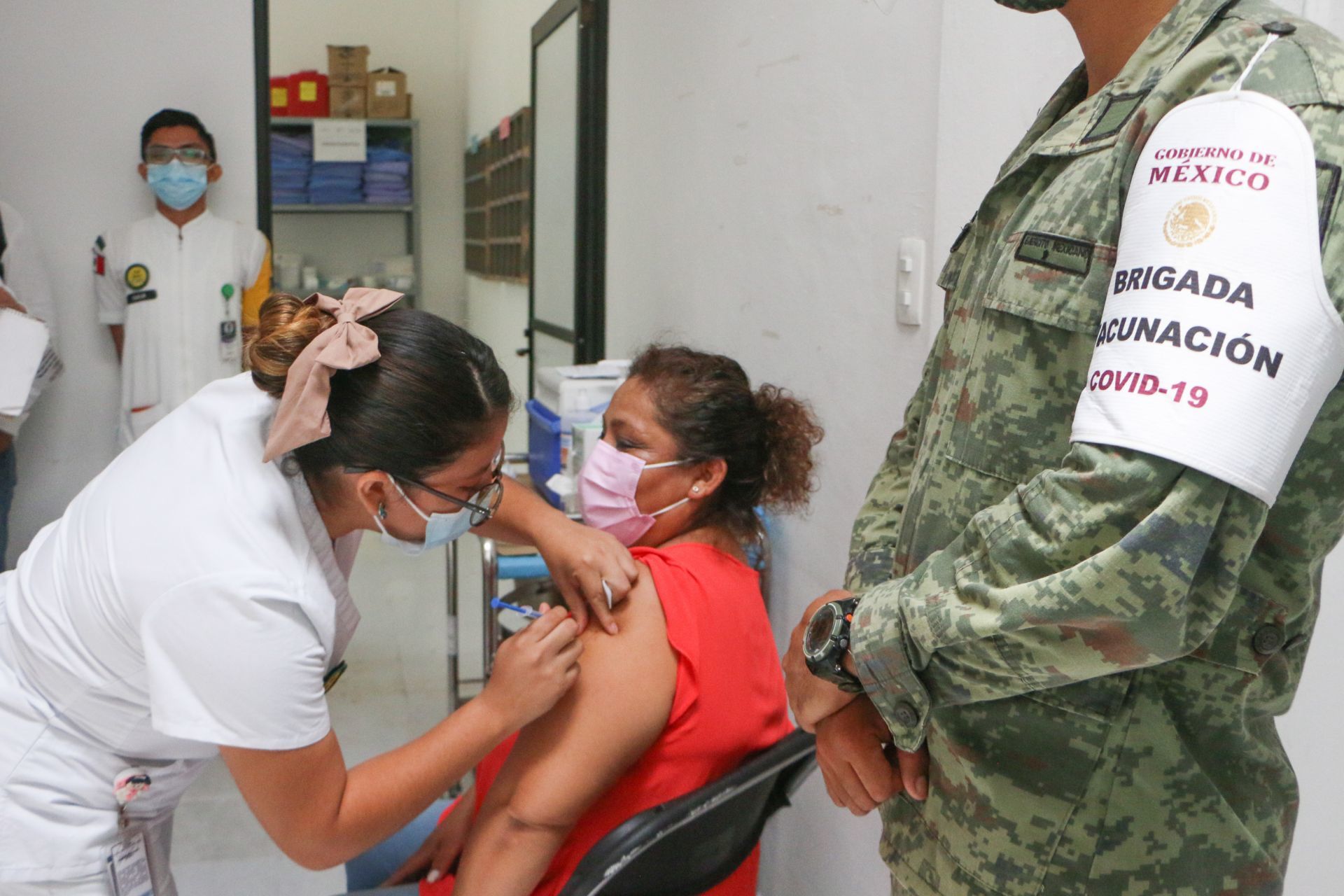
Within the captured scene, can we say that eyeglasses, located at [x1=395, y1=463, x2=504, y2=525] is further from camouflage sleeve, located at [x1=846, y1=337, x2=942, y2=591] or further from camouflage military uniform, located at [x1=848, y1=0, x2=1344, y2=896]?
camouflage military uniform, located at [x1=848, y1=0, x2=1344, y2=896]

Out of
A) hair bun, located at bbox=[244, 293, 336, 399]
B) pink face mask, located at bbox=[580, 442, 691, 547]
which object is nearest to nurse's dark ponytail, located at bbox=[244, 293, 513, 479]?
hair bun, located at bbox=[244, 293, 336, 399]

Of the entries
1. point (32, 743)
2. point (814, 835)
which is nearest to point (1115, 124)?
point (32, 743)

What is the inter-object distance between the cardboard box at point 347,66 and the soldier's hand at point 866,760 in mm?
6825

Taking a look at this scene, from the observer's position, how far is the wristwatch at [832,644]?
2.81 feet

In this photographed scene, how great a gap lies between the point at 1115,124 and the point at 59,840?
1192 millimetres

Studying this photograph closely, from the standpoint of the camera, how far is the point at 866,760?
0.91 m

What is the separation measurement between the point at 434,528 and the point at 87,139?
2.78 meters

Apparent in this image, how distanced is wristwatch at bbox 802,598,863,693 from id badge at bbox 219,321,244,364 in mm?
2989

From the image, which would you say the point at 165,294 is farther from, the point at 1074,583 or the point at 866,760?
the point at 1074,583

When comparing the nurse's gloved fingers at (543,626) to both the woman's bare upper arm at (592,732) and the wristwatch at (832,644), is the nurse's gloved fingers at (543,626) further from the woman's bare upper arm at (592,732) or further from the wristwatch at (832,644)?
the wristwatch at (832,644)

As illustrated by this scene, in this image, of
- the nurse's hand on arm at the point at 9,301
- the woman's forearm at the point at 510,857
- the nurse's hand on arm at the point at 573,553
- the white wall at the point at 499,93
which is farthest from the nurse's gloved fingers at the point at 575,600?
the white wall at the point at 499,93

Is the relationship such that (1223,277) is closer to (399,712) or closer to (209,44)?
(399,712)

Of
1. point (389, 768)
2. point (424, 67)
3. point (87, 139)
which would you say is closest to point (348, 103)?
point (424, 67)

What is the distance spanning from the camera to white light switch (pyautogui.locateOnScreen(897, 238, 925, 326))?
66.6 inches
